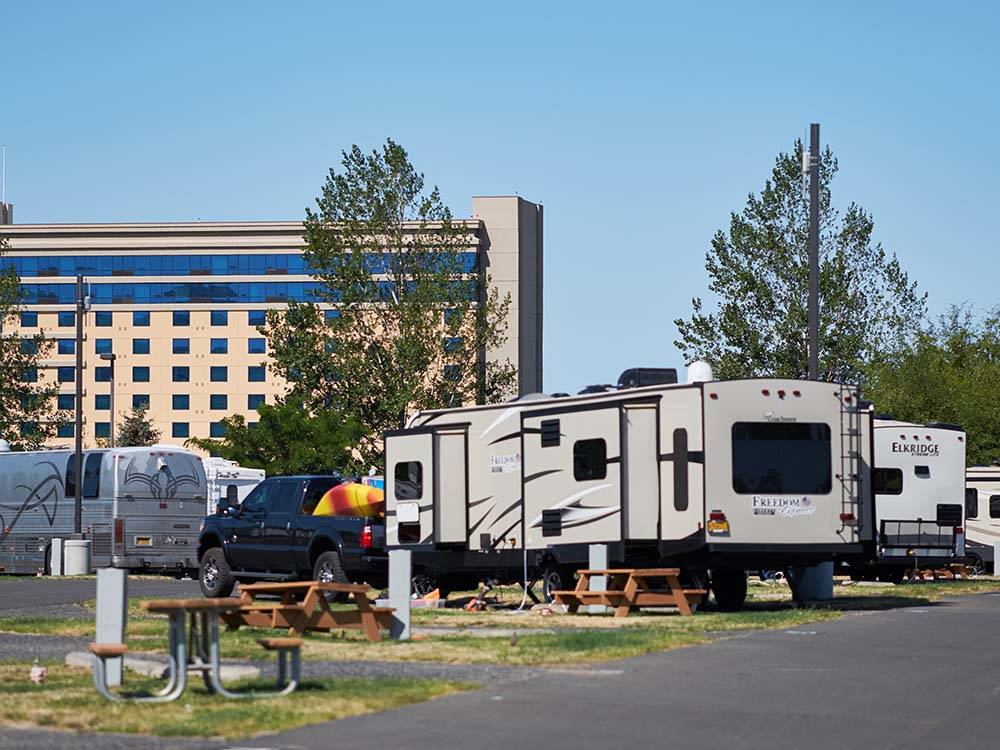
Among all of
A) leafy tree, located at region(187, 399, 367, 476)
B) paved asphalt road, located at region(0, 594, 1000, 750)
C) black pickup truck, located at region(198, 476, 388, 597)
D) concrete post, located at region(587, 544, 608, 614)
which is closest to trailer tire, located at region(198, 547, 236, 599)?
black pickup truck, located at region(198, 476, 388, 597)

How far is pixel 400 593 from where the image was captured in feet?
61.4

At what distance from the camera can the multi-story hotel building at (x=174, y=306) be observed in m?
130

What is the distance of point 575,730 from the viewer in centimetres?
1159

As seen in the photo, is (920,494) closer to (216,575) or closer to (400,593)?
(216,575)

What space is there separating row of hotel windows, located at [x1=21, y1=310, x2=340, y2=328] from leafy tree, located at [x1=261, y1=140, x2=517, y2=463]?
2754 inches

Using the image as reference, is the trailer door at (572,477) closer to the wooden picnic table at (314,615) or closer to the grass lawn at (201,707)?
the wooden picnic table at (314,615)

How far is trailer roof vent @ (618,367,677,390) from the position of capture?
995 inches

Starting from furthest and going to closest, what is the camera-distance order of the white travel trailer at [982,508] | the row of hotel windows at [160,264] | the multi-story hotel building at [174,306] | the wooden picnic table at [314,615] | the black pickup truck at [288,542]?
the row of hotel windows at [160,264]
the multi-story hotel building at [174,306]
the white travel trailer at [982,508]
the black pickup truck at [288,542]
the wooden picnic table at [314,615]

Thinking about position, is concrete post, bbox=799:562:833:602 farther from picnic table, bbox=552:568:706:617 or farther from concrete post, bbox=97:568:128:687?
concrete post, bbox=97:568:128:687

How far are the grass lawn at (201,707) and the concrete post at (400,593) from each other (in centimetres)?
432

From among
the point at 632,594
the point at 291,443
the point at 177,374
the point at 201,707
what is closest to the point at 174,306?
the point at 177,374

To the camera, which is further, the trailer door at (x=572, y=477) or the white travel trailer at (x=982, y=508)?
the white travel trailer at (x=982, y=508)

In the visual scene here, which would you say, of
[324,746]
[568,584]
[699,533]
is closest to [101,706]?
[324,746]

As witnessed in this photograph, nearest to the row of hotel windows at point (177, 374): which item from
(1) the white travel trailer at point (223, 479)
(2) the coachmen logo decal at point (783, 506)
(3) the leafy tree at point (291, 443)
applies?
(3) the leafy tree at point (291, 443)
